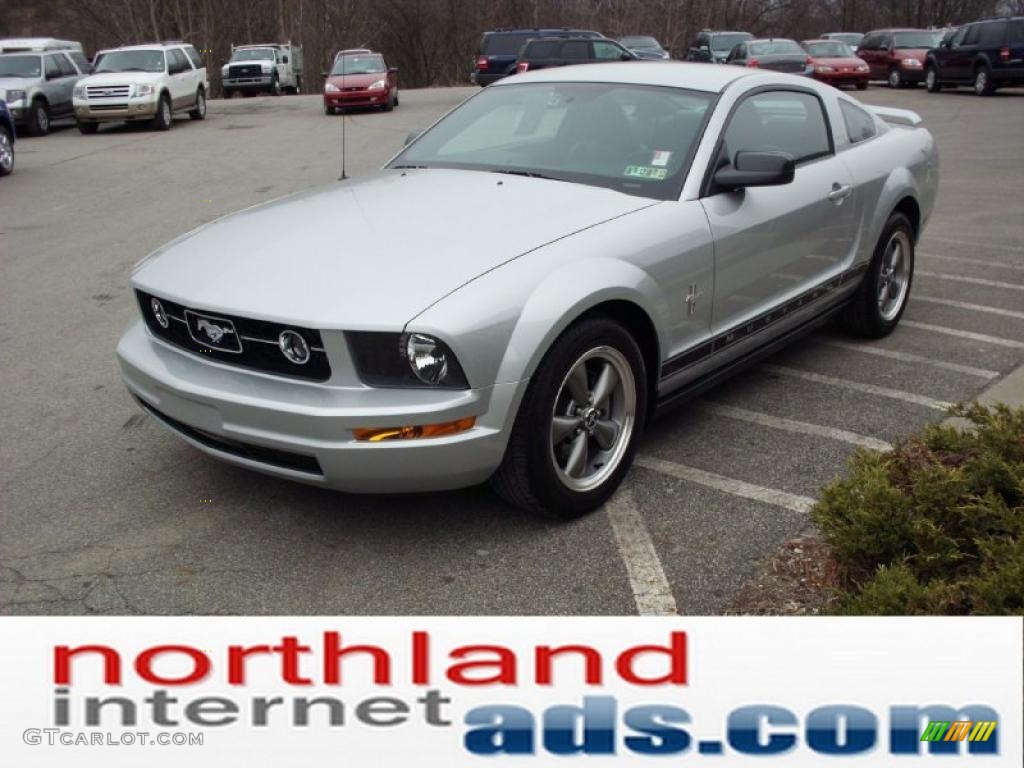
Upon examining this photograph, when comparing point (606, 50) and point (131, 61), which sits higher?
point (606, 50)

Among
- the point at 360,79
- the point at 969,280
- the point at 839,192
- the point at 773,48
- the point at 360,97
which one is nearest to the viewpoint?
the point at 839,192

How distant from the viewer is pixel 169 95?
2120 centimetres

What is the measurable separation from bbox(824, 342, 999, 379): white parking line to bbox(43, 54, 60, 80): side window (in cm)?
1901

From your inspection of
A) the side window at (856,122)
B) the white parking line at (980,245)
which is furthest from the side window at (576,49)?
the side window at (856,122)

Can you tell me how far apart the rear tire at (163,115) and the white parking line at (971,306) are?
1694cm

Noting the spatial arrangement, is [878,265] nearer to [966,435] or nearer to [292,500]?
[966,435]

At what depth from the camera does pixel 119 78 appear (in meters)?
20.4

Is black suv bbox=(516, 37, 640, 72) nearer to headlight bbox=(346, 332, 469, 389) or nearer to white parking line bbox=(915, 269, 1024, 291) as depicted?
white parking line bbox=(915, 269, 1024, 291)

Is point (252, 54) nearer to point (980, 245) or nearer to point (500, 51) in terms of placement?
point (500, 51)

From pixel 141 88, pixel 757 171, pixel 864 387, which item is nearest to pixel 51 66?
pixel 141 88

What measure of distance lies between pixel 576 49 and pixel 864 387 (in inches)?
814

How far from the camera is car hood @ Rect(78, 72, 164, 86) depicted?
20.1 m

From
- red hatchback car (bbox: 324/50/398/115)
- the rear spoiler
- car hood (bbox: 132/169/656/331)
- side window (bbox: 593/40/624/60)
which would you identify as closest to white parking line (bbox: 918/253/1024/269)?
the rear spoiler

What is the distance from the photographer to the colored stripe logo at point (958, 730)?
2.33 m
